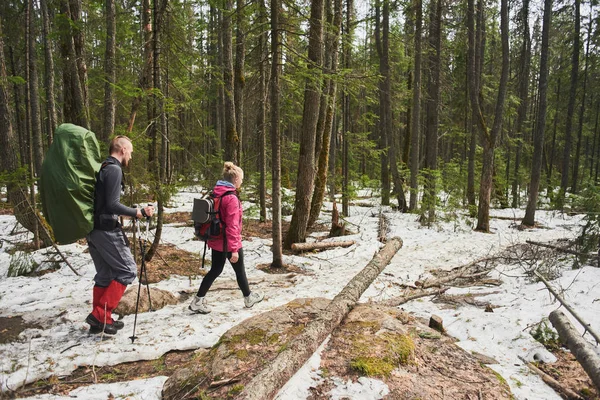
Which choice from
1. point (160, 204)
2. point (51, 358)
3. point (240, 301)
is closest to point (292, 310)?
point (240, 301)

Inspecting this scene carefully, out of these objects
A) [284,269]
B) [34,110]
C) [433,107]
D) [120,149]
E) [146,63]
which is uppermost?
[433,107]

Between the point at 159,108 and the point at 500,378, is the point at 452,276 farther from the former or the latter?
the point at 159,108

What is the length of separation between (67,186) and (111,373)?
79.9 inches

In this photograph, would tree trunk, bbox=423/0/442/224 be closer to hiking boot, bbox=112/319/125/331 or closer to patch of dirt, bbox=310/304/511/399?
patch of dirt, bbox=310/304/511/399

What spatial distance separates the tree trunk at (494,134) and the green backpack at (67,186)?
11.8 m

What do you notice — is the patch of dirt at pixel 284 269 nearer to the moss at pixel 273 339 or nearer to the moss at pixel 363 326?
the moss at pixel 363 326

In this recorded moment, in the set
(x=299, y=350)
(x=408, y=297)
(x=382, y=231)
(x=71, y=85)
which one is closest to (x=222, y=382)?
(x=299, y=350)

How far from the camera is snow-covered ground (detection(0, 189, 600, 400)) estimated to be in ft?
10.4

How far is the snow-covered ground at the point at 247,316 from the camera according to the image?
317 cm

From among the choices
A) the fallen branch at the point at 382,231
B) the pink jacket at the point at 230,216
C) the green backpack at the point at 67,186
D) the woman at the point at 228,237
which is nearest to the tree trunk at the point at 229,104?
the fallen branch at the point at 382,231

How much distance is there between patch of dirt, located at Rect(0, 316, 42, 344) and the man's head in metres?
2.41

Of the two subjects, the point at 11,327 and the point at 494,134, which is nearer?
the point at 11,327

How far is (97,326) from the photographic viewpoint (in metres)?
4.03

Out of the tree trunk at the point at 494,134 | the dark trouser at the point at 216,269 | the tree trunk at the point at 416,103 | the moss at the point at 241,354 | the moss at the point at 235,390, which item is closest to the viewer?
the moss at the point at 235,390
